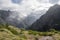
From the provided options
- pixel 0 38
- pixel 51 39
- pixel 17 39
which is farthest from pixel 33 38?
pixel 0 38

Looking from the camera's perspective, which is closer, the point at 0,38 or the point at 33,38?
the point at 0,38

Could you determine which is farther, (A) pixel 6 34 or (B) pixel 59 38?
(B) pixel 59 38

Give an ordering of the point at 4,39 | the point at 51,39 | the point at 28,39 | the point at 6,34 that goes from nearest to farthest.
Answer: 1. the point at 4,39
2. the point at 6,34
3. the point at 28,39
4. the point at 51,39

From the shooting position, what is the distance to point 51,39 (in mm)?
42281

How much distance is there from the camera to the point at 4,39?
33.3m

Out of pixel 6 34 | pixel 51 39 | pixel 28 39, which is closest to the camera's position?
pixel 6 34

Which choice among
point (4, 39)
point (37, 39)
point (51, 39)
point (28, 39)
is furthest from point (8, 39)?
point (51, 39)

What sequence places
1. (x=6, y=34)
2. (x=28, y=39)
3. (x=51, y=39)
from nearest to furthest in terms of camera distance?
(x=6, y=34)
(x=28, y=39)
(x=51, y=39)

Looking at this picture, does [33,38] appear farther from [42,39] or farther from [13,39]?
[13,39]

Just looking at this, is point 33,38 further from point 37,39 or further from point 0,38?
point 0,38

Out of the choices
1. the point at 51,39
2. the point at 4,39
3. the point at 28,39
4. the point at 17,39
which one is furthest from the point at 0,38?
the point at 51,39

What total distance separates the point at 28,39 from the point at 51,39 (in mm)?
5938

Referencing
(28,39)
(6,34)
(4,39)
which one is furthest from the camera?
(28,39)

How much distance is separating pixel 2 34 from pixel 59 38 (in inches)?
540
